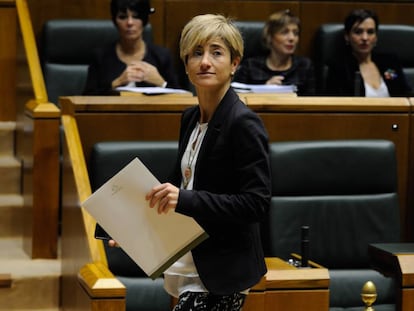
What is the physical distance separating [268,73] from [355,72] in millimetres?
237

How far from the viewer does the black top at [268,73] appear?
264 cm

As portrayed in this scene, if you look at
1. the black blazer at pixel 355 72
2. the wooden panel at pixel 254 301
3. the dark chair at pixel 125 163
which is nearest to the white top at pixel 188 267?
the wooden panel at pixel 254 301

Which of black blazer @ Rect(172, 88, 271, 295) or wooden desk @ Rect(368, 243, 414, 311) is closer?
black blazer @ Rect(172, 88, 271, 295)

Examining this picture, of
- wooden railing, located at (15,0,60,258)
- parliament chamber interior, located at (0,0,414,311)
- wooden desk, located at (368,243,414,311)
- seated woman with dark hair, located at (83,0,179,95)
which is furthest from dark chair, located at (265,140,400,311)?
seated woman with dark hair, located at (83,0,179,95)

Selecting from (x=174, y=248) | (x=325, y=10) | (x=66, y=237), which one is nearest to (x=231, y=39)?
(x=174, y=248)

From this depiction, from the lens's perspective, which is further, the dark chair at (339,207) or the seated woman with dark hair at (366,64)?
the seated woman with dark hair at (366,64)

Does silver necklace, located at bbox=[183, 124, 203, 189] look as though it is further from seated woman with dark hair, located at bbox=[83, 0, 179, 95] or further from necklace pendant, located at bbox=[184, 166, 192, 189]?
seated woman with dark hair, located at bbox=[83, 0, 179, 95]

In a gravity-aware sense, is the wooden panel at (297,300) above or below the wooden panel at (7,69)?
below

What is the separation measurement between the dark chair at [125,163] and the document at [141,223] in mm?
663

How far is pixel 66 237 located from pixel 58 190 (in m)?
0.13

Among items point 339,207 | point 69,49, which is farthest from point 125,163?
point 69,49

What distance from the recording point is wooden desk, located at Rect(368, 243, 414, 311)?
1515mm

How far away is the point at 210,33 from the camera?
118 centimetres

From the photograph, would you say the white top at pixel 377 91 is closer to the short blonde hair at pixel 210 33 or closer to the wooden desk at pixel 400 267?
the wooden desk at pixel 400 267
